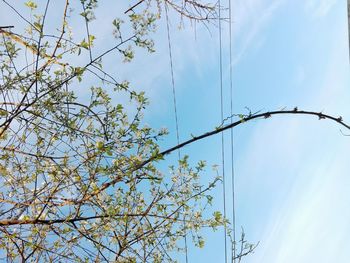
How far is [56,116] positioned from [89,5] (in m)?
0.87

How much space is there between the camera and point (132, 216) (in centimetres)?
376

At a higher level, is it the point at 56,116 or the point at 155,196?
the point at 56,116

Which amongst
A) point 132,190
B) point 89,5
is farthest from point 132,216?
point 89,5

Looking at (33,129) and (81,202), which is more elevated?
(33,129)

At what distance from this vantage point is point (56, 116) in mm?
3762

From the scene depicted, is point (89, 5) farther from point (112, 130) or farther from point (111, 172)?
point (111, 172)

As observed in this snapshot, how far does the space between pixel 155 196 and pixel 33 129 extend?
110 cm

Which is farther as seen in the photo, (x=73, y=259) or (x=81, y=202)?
(x=73, y=259)

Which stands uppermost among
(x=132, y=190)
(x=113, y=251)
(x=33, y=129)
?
(x=33, y=129)

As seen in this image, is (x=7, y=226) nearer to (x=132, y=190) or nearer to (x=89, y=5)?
(x=132, y=190)

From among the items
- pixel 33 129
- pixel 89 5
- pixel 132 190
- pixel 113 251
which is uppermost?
pixel 89 5

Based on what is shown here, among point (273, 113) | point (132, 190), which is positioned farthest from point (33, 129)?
point (273, 113)

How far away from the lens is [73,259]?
3859 millimetres

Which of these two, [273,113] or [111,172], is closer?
[111,172]
